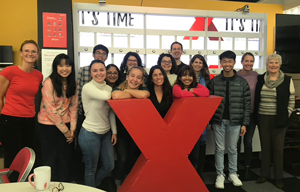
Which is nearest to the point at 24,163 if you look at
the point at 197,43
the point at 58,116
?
the point at 58,116

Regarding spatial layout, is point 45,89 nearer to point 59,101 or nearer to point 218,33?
point 59,101

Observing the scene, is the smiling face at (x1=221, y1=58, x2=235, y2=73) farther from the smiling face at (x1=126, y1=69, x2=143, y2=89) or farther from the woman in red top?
the woman in red top

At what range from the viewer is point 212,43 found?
149 inches

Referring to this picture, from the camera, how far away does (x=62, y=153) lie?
2166mm

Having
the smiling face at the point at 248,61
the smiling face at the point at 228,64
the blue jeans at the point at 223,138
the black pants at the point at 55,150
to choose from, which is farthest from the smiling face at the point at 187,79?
the black pants at the point at 55,150

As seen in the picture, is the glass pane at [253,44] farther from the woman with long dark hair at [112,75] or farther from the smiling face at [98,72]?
the smiling face at [98,72]

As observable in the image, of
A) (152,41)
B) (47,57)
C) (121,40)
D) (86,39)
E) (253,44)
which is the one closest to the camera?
(47,57)

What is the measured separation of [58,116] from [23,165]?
692 mm

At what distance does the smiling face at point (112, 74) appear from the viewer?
8.38 feet

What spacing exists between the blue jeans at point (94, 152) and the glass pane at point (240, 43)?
9.11ft

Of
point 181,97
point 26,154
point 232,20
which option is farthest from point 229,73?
point 26,154

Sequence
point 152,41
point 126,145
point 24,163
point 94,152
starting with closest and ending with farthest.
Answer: point 24,163
point 94,152
point 126,145
point 152,41

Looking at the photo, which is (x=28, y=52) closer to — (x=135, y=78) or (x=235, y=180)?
(x=135, y=78)

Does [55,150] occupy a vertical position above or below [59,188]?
below
